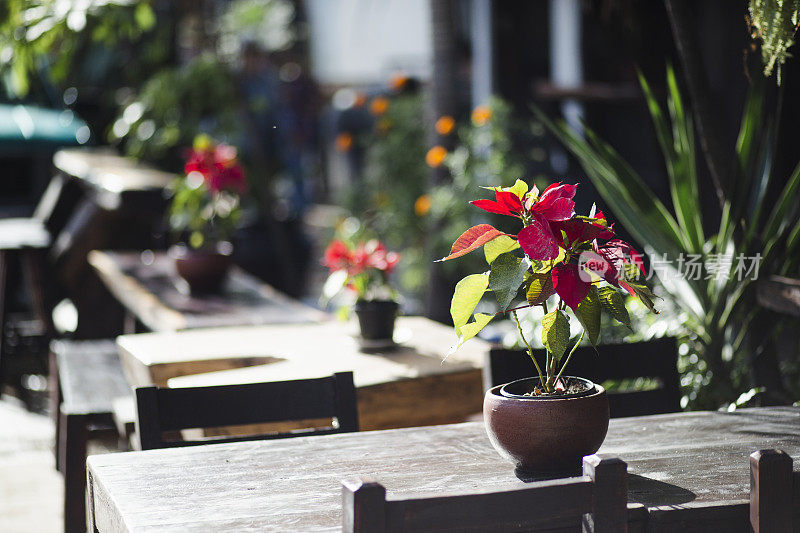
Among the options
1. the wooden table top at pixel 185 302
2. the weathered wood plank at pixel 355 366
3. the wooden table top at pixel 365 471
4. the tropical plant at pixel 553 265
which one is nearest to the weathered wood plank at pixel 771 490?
the wooden table top at pixel 365 471

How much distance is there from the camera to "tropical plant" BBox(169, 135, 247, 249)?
437 cm

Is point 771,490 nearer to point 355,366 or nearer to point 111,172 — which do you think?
point 355,366

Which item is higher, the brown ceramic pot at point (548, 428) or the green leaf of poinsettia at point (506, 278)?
the green leaf of poinsettia at point (506, 278)

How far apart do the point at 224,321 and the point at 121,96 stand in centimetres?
598

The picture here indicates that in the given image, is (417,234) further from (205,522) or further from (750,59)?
(205,522)

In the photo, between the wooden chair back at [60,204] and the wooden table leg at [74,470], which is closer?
the wooden table leg at [74,470]

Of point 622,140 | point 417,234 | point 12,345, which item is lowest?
point 12,345

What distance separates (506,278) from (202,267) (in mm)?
2857

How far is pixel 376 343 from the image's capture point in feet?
→ 9.86

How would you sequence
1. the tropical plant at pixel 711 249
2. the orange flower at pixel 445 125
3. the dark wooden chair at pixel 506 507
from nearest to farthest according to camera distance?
the dark wooden chair at pixel 506 507 < the tropical plant at pixel 711 249 < the orange flower at pixel 445 125

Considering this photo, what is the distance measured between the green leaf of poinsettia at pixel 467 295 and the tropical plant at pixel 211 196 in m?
2.85

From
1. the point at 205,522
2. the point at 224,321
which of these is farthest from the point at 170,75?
the point at 205,522

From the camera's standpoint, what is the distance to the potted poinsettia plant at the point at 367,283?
302cm

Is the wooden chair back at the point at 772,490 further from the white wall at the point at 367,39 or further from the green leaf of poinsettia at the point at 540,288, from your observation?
the white wall at the point at 367,39
